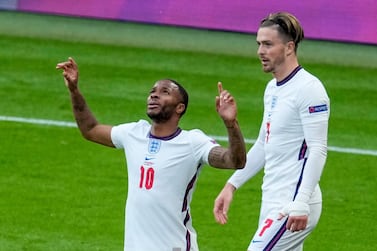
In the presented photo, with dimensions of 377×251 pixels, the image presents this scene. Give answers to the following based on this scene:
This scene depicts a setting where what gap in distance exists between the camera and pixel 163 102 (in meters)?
7.63

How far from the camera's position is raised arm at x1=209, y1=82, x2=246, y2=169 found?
7.14 metres

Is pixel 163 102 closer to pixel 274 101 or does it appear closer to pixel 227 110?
pixel 227 110

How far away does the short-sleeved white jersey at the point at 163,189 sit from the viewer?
297 inches

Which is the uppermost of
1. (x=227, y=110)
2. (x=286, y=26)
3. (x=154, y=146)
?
(x=286, y=26)

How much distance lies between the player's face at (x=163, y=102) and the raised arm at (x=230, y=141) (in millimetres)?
371

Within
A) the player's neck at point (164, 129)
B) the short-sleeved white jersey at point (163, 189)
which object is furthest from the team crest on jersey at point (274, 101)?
the player's neck at point (164, 129)

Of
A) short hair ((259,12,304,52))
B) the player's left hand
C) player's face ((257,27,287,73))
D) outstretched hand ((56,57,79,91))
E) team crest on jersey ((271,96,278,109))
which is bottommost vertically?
the player's left hand

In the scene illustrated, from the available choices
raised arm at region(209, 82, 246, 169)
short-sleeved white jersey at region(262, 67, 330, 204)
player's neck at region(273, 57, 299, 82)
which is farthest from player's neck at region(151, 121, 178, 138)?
player's neck at region(273, 57, 299, 82)

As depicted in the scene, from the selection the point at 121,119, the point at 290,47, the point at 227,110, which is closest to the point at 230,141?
the point at 227,110

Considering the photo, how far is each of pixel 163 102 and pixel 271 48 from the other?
2.70ft

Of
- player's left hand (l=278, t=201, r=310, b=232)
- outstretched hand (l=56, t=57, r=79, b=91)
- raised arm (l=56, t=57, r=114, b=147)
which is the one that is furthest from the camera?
raised arm (l=56, t=57, r=114, b=147)

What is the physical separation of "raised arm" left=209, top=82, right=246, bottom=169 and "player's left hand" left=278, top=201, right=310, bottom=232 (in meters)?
0.47

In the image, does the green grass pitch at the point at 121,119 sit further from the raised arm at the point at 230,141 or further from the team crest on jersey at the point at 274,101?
the raised arm at the point at 230,141

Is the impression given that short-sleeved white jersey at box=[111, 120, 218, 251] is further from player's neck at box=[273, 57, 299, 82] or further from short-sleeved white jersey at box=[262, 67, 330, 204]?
player's neck at box=[273, 57, 299, 82]
